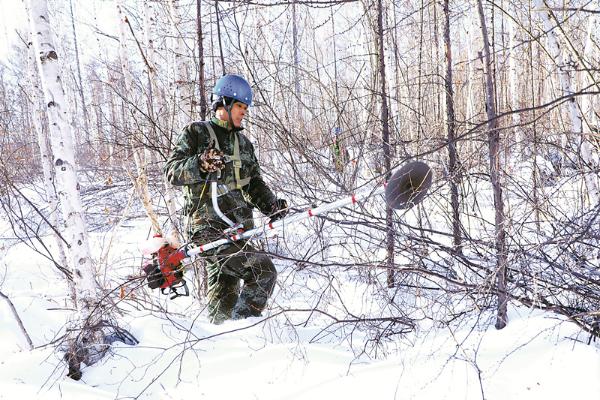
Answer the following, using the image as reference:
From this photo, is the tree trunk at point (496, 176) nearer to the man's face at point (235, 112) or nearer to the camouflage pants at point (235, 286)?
the camouflage pants at point (235, 286)

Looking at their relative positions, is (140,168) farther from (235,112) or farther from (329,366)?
(329,366)

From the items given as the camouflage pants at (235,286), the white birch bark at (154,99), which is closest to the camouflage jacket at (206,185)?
the camouflage pants at (235,286)

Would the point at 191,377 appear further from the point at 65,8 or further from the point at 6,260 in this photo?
the point at 65,8

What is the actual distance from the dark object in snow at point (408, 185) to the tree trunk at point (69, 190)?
201cm

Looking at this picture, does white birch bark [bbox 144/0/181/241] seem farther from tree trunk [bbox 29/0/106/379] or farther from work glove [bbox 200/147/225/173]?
work glove [bbox 200/147/225/173]

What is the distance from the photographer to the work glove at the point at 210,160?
2881 mm

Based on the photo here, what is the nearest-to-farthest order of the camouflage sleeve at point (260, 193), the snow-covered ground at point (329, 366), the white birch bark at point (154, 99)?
the snow-covered ground at point (329, 366)
the camouflage sleeve at point (260, 193)
the white birch bark at point (154, 99)

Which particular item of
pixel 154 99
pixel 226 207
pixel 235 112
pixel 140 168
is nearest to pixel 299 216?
pixel 226 207

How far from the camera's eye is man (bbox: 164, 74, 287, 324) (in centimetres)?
323

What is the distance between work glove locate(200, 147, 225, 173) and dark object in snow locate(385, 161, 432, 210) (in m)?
1.14

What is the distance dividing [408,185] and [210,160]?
1.26 metres

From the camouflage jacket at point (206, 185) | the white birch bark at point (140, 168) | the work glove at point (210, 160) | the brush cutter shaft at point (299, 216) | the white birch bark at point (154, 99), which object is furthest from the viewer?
the white birch bark at point (154, 99)

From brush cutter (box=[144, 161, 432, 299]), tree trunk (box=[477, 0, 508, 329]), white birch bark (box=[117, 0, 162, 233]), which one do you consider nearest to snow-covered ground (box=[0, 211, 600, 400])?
tree trunk (box=[477, 0, 508, 329])

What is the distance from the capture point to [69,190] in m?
3.07
